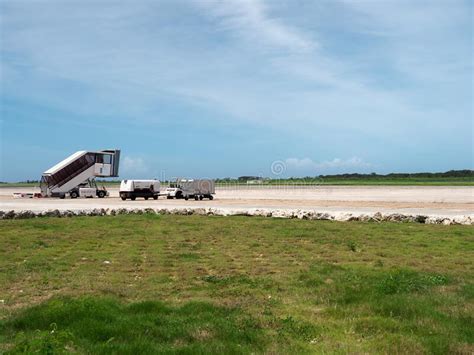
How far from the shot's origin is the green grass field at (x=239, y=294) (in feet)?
24.7

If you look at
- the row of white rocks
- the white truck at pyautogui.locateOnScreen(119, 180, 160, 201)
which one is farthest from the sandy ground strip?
the row of white rocks

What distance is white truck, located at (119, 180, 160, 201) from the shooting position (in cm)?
6544

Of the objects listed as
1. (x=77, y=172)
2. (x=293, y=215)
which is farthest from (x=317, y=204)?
(x=77, y=172)

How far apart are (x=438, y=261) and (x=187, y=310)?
8.54 metres

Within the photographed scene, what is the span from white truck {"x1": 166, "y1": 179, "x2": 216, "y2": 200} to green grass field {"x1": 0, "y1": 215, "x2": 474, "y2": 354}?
44.1m

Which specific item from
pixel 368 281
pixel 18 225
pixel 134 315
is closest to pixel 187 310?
pixel 134 315

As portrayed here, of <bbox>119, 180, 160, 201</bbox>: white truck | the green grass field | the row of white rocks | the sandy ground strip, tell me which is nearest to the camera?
the green grass field

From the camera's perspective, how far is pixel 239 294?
427 inches

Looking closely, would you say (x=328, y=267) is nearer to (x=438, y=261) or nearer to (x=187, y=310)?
(x=438, y=261)

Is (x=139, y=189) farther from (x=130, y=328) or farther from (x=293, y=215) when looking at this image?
(x=130, y=328)

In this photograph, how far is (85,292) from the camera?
1104cm

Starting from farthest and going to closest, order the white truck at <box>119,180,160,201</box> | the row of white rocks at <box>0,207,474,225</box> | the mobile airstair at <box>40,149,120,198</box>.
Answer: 1. the mobile airstair at <box>40,149,120,198</box>
2. the white truck at <box>119,180,160,201</box>
3. the row of white rocks at <box>0,207,474,225</box>

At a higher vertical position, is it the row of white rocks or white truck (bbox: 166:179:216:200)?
white truck (bbox: 166:179:216:200)

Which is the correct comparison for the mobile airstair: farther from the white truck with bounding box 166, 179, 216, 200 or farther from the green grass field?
the green grass field
